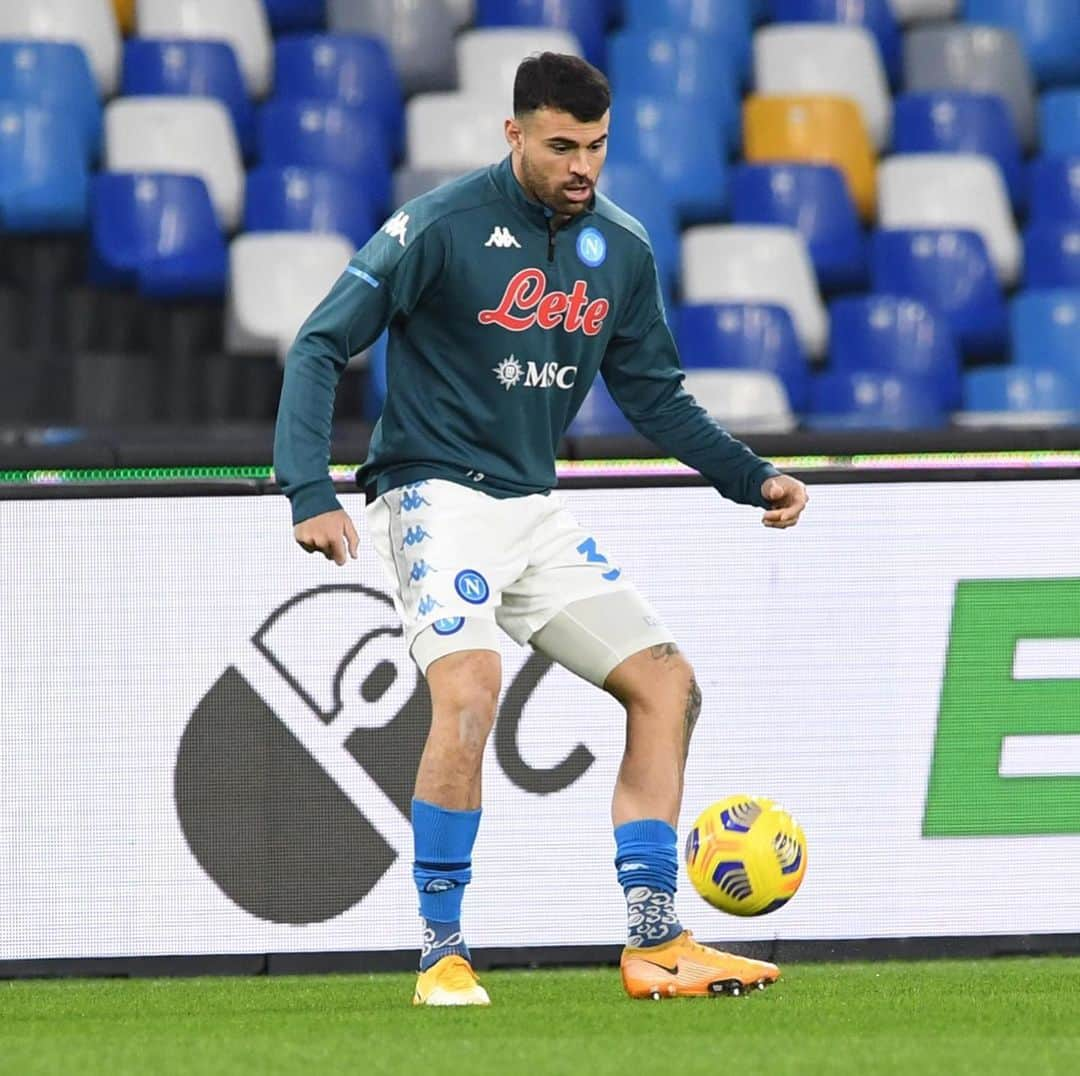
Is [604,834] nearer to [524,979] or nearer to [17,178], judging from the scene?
[524,979]

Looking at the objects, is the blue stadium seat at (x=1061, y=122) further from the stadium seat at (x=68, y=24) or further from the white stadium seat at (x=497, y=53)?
the stadium seat at (x=68, y=24)

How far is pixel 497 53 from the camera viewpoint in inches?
405

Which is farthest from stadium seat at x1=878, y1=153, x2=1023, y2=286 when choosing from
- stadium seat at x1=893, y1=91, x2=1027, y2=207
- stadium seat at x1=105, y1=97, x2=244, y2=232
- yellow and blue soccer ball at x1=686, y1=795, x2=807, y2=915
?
yellow and blue soccer ball at x1=686, y1=795, x2=807, y2=915

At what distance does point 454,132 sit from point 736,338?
1577mm

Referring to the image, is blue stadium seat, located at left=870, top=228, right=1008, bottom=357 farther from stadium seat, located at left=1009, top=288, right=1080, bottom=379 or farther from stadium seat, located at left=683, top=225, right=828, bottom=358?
stadium seat, located at left=683, top=225, right=828, bottom=358

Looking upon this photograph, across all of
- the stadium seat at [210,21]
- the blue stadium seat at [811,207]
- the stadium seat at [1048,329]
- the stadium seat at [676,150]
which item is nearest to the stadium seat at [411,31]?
the stadium seat at [210,21]

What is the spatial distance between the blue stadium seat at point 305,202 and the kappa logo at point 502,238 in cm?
489

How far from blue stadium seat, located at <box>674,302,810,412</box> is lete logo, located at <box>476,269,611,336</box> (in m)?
4.51

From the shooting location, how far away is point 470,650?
14.8 ft

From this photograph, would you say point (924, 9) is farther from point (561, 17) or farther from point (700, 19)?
point (561, 17)

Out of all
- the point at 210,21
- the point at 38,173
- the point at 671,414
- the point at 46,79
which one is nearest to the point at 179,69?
the point at 210,21

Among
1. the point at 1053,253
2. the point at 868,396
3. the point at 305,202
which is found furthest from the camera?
the point at 1053,253

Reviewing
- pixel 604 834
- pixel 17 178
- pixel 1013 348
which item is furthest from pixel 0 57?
pixel 604 834

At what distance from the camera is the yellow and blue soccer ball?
4762 mm
